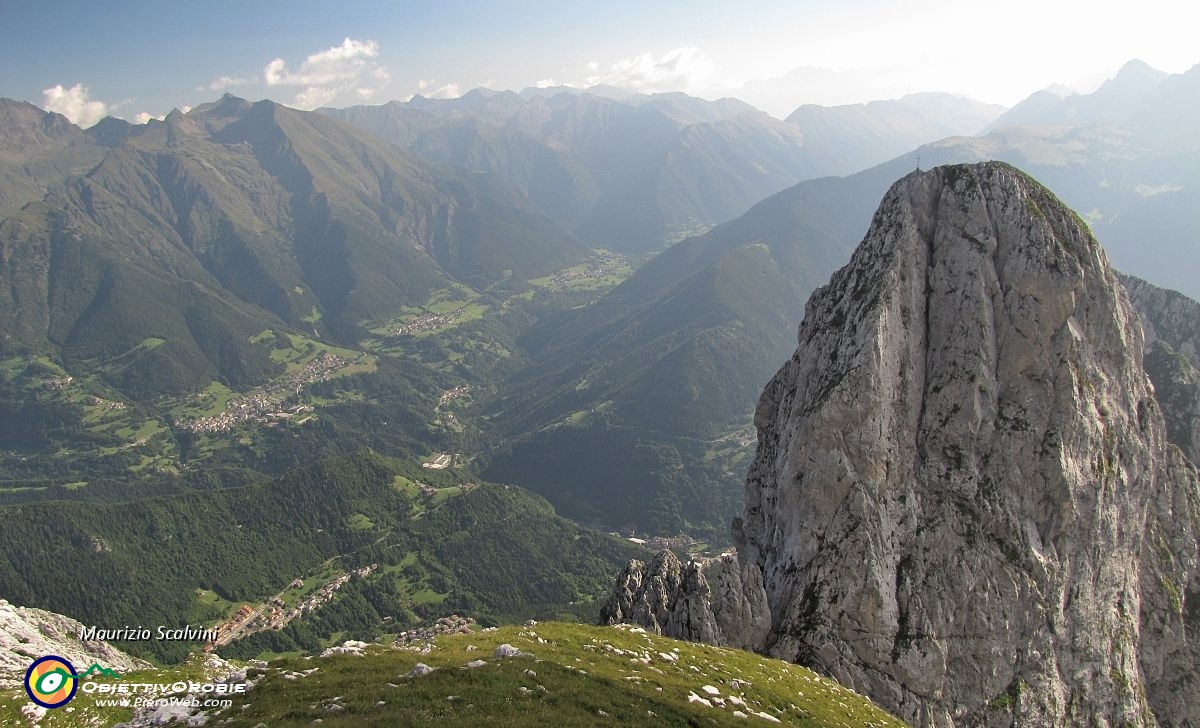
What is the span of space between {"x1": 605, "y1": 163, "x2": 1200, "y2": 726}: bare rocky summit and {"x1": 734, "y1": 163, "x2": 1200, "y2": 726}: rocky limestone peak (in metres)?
0.21

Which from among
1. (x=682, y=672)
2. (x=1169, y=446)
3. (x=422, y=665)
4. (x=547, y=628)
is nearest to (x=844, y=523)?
(x=682, y=672)

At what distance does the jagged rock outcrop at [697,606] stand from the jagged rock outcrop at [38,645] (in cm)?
5033

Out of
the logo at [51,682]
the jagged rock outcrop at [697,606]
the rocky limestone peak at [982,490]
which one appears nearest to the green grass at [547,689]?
the jagged rock outcrop at [697,606]

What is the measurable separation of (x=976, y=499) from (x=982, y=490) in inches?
46.3

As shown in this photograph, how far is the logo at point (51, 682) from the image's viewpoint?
42.6 metres

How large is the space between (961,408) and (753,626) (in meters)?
32.0

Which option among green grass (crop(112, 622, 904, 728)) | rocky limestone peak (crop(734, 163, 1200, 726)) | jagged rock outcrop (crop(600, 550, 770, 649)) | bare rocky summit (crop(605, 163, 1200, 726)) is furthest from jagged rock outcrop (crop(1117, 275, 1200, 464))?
green grass (crop(112, 622, 904, 728))

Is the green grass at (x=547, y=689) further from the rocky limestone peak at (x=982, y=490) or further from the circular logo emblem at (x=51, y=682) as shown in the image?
the circular logo emblem at (x=51, y=682)

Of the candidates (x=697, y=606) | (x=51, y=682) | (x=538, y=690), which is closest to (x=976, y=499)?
(x=697, y=606)

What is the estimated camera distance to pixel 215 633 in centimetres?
18712

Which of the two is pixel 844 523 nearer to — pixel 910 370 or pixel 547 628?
pixel 910 370

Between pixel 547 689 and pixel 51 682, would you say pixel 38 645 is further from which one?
pixel 547 689

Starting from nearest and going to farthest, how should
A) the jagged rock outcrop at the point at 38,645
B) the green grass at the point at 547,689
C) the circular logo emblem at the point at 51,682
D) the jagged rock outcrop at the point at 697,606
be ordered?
the green grass at the point at 547,689 < the circular logo emblem at the point at 51,682 < the jagged rock outcrop at the point at 38,645 < the jagged rock outcrop at the point at 697,606

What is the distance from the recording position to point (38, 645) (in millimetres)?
66562
